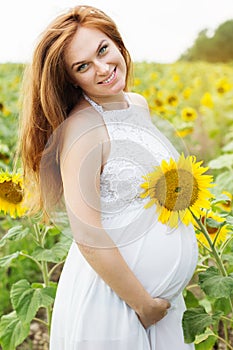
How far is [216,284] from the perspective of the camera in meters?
1.48

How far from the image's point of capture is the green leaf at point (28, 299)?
1779mm

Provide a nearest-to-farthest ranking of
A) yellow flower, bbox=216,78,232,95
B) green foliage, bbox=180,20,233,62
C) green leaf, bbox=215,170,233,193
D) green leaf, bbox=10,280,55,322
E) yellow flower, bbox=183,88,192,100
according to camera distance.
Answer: green leaf, bbox=10,280,55,322, green leaf, bbox=215,170,233,193, yellow flower, bbox=216,78,232,95, yellow flower, bbox=183,88,192,100, green foliage, bbox=180,20,233,62

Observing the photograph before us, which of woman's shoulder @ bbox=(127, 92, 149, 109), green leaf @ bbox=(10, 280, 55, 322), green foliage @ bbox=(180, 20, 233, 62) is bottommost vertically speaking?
green foliage @ bbox=(180, 20, 233, 62)

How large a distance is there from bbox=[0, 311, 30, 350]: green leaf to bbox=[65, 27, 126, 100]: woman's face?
742 millimetres

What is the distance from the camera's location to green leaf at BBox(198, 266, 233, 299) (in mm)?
1454

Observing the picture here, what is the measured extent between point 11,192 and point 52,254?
0.21m

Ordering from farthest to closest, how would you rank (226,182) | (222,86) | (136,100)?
(222,86)
(226,182)
(136,100)

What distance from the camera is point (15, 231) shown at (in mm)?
1839

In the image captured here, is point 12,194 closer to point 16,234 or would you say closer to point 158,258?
point 16,234

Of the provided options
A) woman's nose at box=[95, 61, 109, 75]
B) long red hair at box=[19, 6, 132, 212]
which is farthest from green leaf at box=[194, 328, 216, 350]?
woman's nose at box=[95, 61, 109, 75]

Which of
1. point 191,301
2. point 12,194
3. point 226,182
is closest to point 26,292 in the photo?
point 12,194

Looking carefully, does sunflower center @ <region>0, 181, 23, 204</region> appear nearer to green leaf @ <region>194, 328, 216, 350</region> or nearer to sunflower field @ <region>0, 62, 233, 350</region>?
sunflower field @ <region>0, 62, 233, 350</region>

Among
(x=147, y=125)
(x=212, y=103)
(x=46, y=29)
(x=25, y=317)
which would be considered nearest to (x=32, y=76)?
(x=46, y=29)

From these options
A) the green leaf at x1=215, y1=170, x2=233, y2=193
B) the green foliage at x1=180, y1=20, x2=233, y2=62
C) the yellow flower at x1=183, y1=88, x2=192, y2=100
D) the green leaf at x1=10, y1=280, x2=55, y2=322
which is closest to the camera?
the green leaf at x1=10, y1=280, x2=55, y2=322
